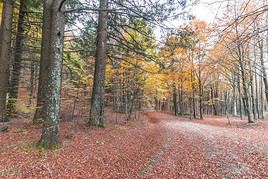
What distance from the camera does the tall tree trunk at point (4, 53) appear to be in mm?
8281

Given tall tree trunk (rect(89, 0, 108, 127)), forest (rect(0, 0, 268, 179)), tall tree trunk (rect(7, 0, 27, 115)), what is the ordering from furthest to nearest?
1. tall tree trunk (rect(7, 0, 27, 115))
2. tall tree trunk (rect(89, 0, 108, 127))
3. forest (rect(0, 0, 268, 179))

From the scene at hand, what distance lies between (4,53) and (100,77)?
14.0 feet

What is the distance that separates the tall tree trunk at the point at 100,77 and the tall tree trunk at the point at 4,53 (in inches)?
146

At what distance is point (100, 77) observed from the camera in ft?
34.8

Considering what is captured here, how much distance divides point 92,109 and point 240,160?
6618mm

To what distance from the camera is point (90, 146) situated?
701 centimetres

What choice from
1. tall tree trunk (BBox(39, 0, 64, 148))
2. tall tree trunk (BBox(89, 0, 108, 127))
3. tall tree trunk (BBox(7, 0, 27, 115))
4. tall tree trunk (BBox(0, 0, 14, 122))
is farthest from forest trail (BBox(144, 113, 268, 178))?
tall tree trunk (BBox(7, 0, 27, 115))

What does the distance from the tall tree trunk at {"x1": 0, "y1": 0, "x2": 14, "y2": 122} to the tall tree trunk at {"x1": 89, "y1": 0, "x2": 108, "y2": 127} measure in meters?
3.70

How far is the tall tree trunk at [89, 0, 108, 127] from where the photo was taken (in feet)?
33.4

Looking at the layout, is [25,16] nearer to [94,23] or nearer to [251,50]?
[94,23]

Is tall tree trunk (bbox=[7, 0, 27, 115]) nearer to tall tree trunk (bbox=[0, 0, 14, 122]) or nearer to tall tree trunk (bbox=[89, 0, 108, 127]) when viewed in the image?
tall tree trunk (bbox=[0, 0, 14, 122])

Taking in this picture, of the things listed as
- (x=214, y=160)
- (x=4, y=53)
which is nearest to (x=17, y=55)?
(x=4, y=53)

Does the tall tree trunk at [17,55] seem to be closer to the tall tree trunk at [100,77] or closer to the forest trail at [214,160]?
the tall tree trunk at [100,77]

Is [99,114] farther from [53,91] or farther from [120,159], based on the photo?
[120,159]
